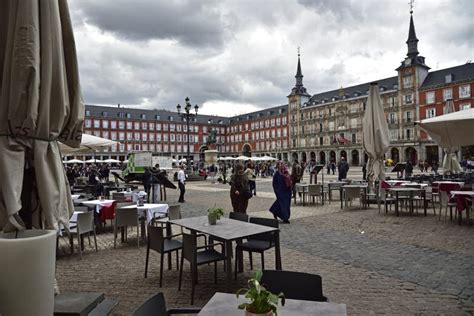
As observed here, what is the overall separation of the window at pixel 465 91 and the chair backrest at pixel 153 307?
52734mm

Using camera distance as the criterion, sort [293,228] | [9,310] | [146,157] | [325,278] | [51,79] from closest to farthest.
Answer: [9,310], [51,79], [325,278], [293,228], [146,157]

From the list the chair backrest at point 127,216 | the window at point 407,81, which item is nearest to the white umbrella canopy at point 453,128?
the chair backrest at point 127,216

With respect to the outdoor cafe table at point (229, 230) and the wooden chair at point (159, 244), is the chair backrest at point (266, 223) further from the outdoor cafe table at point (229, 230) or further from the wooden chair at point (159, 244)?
the wooden chair at point (159, 244)

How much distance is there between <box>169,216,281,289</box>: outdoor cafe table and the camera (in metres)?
4.11

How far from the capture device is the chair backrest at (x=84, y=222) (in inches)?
242

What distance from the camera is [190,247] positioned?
4.29 meters

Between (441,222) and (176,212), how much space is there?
6.91 m

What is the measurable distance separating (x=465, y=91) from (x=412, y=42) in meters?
12.4

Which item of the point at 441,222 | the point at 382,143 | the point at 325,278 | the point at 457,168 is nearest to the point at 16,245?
the point at 325,278

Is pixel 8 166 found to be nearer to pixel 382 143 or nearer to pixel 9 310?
pixel 9 310

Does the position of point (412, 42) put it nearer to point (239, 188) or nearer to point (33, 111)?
point (239, 188)

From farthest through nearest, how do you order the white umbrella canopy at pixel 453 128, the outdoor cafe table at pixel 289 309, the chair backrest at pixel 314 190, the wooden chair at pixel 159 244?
1. the chair backrest at pixel 314 190
2. the white umbrella canopy at pixel 453 128
3. the wooden chair at pixel 159 244
4. the outdoor cafe table at pixel 289 309

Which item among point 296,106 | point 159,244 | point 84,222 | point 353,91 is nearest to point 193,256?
point 159,244

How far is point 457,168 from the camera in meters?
13.3
